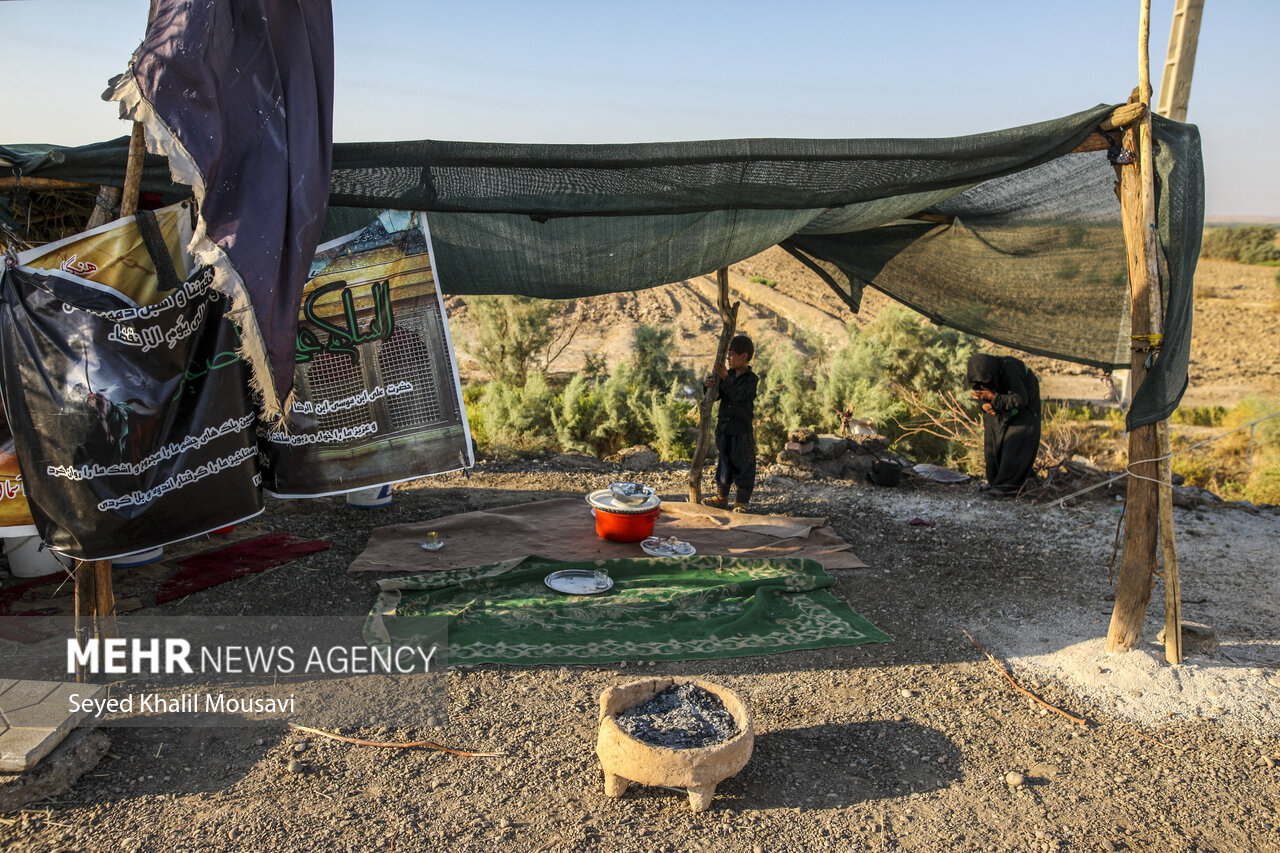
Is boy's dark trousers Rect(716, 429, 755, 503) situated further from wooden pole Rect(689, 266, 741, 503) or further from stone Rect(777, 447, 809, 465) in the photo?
stone Rect(777, 447, 809, 465)

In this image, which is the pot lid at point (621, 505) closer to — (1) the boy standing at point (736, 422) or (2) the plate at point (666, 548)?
(2) the plate at point (666, 548)

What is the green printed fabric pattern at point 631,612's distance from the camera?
13.0ft

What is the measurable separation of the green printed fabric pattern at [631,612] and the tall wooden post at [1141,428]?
1188 millimetres

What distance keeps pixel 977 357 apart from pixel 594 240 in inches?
171

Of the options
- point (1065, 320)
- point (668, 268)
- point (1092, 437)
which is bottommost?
point (1092, 437)

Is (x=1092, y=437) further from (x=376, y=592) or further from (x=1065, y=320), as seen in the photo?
(x=376, y=592)

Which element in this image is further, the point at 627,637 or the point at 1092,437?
the point at 1092,437

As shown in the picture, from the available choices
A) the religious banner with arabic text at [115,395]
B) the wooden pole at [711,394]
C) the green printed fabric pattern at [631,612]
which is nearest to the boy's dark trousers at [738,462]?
the wooden pole at [711,394]

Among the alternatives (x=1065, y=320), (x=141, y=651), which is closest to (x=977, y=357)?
(x=1065, y=320)

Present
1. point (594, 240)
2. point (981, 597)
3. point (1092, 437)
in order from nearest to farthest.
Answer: point (594, 240) → point (981, 597) → point (1092, 437)

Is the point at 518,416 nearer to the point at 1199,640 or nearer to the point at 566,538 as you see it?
the point at 566,538

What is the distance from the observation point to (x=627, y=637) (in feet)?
13.5

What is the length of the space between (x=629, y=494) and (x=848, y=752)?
2.48 meters

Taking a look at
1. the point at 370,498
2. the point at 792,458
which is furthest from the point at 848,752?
the point at 792,458
